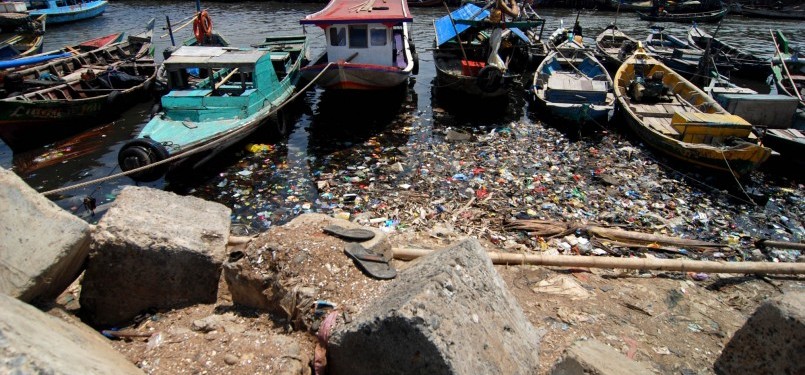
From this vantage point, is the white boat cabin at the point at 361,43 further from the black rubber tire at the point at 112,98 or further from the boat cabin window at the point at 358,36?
the black rubber tire at the point at 112,98

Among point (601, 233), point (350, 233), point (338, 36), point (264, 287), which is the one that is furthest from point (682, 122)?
point (264, 287)

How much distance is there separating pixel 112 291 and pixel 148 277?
36cm

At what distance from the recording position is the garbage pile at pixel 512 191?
699 centimetres

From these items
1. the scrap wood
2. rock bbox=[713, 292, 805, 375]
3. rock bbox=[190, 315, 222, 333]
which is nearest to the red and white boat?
the scrap wood

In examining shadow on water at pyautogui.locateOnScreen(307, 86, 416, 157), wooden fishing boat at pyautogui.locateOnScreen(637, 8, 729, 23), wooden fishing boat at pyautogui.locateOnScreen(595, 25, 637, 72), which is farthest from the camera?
wooden fishing boat at pyautogui.locateOnScreen(637, 8, 729, 23)

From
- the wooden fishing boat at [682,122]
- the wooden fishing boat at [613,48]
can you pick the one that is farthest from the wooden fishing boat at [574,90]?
the wooden fishing boat at [613,48]

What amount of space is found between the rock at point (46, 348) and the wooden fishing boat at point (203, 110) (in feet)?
16.8

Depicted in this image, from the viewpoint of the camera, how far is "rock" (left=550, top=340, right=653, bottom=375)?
10.3 ft

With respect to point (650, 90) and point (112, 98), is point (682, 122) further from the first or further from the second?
point (112, 98)

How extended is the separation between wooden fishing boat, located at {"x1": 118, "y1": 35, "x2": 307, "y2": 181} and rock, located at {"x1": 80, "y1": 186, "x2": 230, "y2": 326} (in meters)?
3.72

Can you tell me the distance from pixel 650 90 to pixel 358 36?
810cm

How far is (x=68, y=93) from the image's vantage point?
11.3 metres

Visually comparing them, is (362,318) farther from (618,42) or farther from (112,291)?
(618,42)

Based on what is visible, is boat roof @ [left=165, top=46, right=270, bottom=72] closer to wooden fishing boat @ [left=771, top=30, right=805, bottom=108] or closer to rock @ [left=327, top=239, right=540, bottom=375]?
rock @ [left=327, top=239, right=540, bottom=375]
